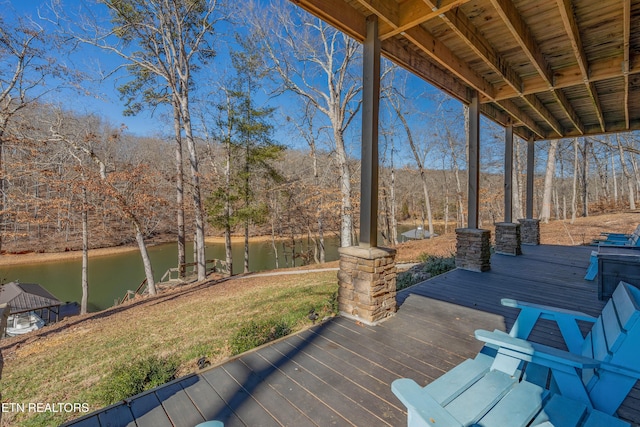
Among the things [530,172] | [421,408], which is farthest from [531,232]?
[421,408]

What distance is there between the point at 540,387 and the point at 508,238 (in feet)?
20.1

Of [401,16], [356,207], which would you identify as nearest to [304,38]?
[356,207]

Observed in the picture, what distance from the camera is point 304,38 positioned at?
10312mm

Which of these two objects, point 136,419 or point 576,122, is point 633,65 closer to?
point 576,122

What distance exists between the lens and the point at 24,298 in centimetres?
1021

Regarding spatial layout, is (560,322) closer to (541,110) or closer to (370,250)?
(370,250)

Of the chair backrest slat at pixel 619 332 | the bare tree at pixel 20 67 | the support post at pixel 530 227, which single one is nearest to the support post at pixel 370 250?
the chair backrest slat at pixel 619 332

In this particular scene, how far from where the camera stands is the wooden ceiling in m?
2.98

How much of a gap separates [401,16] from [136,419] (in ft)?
14.1

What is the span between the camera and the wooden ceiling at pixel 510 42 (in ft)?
9.78

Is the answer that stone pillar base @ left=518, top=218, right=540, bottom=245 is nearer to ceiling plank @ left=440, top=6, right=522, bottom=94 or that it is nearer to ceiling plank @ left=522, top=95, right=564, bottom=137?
ceiling plank @ left=522, top=95, right=564, bottom=137

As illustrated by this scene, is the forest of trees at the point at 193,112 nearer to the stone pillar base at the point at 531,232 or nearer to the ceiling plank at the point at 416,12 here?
the stone pillar base at the point at 531,232

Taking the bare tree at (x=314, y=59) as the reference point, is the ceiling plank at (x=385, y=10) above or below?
below

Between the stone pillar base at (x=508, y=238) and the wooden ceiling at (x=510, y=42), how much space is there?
8.45 ft
